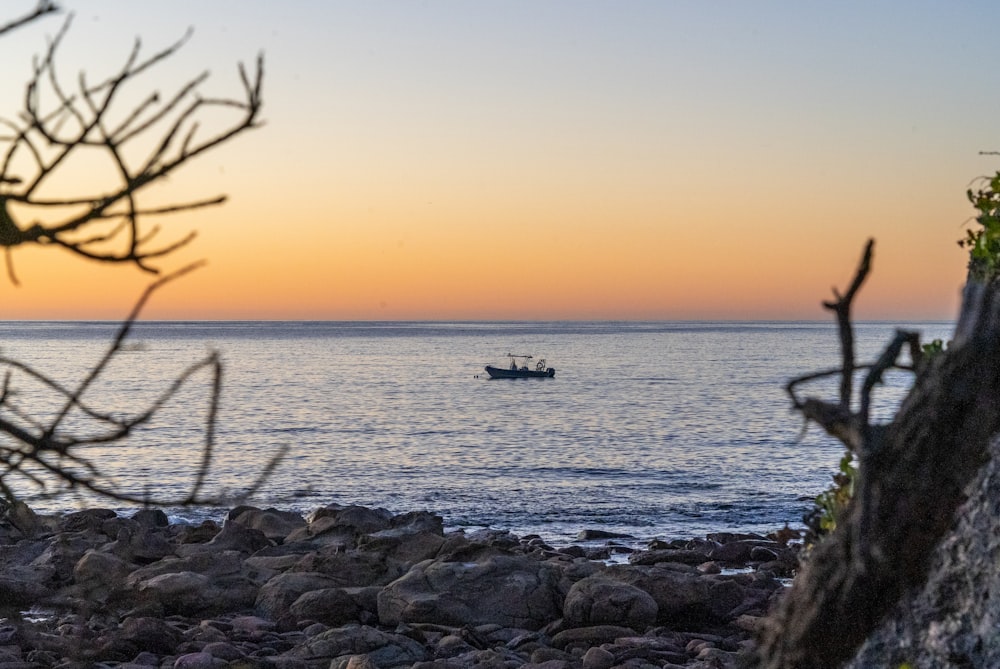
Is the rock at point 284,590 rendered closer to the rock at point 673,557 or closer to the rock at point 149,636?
the rock at point 149,636

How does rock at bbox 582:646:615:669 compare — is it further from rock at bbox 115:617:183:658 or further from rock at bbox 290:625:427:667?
rock at bbox 115:617:183:658

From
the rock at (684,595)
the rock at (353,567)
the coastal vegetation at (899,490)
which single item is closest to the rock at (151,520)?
the rock at (353,567)

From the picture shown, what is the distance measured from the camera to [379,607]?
13203 millimetres

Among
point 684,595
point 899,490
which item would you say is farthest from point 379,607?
point 899,490

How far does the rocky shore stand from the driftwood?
6.98 metres

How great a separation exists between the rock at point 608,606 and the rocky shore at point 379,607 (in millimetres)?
18

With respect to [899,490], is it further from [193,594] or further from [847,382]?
[193,594]

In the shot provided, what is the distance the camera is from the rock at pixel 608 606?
42.1ft

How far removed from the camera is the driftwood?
299 centimetres

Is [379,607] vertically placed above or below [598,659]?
below

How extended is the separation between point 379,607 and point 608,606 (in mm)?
3018

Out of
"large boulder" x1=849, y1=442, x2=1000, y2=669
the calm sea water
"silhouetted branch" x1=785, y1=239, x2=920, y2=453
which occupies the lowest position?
the calm sea water

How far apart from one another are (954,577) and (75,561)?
1583cm

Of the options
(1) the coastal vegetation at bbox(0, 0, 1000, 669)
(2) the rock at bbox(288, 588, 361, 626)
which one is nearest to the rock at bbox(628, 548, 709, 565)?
(1) the coastal vegetation at bbox(0, 0, 1000, 669)
